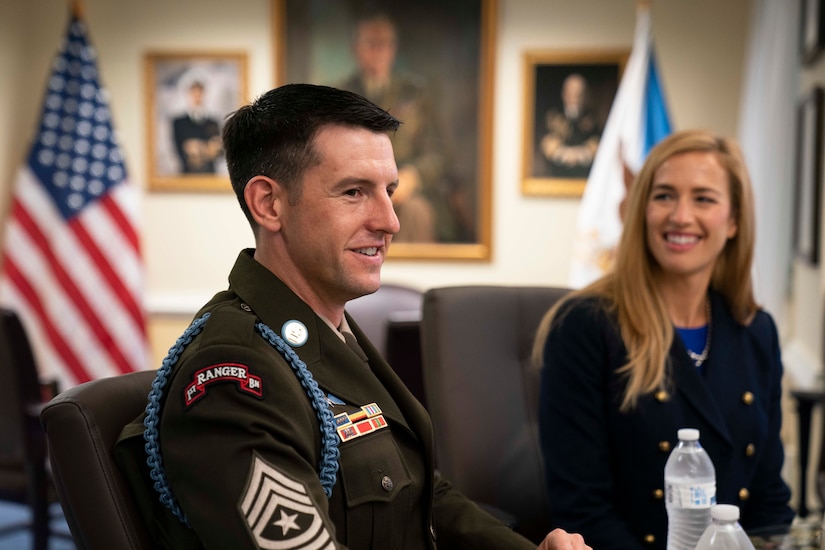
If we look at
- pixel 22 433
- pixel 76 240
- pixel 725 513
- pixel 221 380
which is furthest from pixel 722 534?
pixel 76 240

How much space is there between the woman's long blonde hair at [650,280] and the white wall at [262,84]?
9.89ft

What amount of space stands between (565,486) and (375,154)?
1.02 m

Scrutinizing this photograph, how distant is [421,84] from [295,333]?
4.19 metres

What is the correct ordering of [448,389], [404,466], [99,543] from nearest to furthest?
[99,543] → [404,466] → [448,389]

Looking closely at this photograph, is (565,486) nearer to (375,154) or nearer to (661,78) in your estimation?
(375,154)

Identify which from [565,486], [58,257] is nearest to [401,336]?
[565,486]

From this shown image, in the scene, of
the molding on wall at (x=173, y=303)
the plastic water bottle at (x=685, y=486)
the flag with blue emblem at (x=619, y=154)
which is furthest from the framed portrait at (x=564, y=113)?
the plastic water bottle at (x=685, y=486)

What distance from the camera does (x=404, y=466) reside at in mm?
1358

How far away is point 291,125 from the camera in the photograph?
1.34 m

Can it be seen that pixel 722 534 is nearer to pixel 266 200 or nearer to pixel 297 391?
pixel 297 391

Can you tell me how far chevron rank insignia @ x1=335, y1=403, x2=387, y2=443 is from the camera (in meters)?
1.28

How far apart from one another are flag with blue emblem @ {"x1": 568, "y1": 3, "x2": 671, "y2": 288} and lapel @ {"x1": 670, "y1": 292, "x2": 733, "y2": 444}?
2.31m

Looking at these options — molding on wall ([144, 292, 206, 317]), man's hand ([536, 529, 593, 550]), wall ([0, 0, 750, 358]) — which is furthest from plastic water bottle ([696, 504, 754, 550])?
molding on wall ([144, 292, 206, 317])

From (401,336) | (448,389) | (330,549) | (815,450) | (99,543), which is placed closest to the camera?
(330,549)
